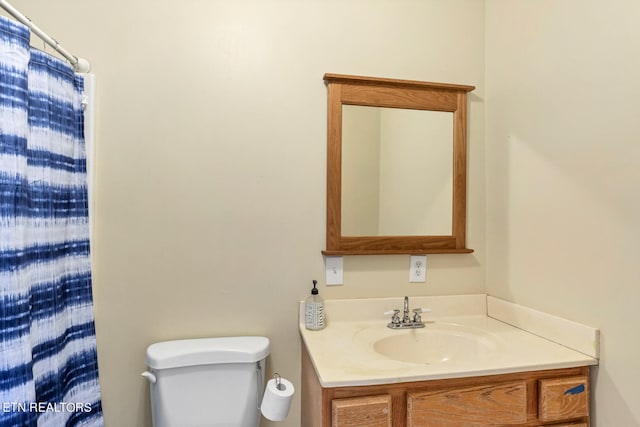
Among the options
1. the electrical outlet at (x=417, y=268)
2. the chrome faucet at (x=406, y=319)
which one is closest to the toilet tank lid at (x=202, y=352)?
the chrome faucet at (x=406, y=319)

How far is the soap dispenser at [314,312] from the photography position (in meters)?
1.40

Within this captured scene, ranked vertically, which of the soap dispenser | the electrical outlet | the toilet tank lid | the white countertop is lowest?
the toilet tank lid

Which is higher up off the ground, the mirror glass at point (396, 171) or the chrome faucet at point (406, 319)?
the mirror glass at point (396, 171)

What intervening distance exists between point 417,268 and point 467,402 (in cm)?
63

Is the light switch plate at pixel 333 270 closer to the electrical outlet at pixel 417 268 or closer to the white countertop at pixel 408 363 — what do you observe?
the white countertop at pixel 408 363

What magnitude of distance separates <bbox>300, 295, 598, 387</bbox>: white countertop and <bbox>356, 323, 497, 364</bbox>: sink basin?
0.02m

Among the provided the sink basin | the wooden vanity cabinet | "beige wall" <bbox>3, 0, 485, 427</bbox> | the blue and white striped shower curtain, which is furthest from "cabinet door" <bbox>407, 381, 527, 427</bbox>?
the blue and white striped shower curtain

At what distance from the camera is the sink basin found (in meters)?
1.34

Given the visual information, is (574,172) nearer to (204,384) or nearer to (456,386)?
(456,386)

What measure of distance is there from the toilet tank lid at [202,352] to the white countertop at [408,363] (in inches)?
8.1

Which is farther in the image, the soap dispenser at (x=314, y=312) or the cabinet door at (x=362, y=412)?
the soap dispenser at (x=314, y=312)

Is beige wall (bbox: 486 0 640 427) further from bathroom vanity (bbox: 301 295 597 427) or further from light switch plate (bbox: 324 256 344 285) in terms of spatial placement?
light switch plate (bbox: 324 256 344 285)

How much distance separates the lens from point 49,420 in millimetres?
1093

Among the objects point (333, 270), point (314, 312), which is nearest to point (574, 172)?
point (333, 270)
